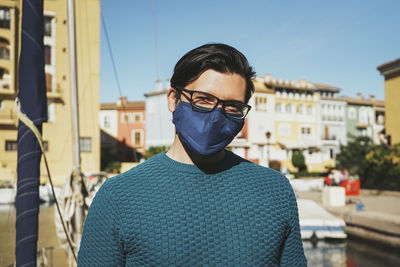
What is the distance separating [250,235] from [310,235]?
962cm

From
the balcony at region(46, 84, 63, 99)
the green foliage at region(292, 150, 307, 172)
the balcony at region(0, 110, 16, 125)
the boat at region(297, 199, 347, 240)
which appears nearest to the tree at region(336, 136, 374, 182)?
the boat at region(297, 199, 347, 240)

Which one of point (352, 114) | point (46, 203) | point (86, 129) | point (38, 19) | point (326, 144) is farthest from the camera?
point (352, 114)

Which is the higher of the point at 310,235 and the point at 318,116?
the point at 318,116

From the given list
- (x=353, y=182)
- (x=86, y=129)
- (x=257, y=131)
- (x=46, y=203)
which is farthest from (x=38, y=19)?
(x=257, y=131)

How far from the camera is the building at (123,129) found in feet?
151

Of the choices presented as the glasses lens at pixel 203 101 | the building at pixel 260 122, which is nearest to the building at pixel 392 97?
the glasses lens at pixel 203 101

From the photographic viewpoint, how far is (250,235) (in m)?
1.43

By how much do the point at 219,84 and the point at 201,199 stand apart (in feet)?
1.48

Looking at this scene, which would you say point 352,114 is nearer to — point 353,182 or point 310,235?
point 353,182

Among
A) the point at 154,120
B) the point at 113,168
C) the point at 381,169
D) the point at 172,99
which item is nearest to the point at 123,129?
the point at 154,120

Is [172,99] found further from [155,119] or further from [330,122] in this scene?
[330,122]

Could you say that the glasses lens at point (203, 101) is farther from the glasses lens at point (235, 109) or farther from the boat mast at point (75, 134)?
the boat mast at point (75, 134)

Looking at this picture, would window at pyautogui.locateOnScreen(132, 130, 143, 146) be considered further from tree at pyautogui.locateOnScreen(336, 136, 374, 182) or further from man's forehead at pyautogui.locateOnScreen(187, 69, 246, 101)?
man's forehead at pyautogui.locateOnScreen(187, 69, 246, 101)

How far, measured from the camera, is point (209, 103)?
5.00ft
